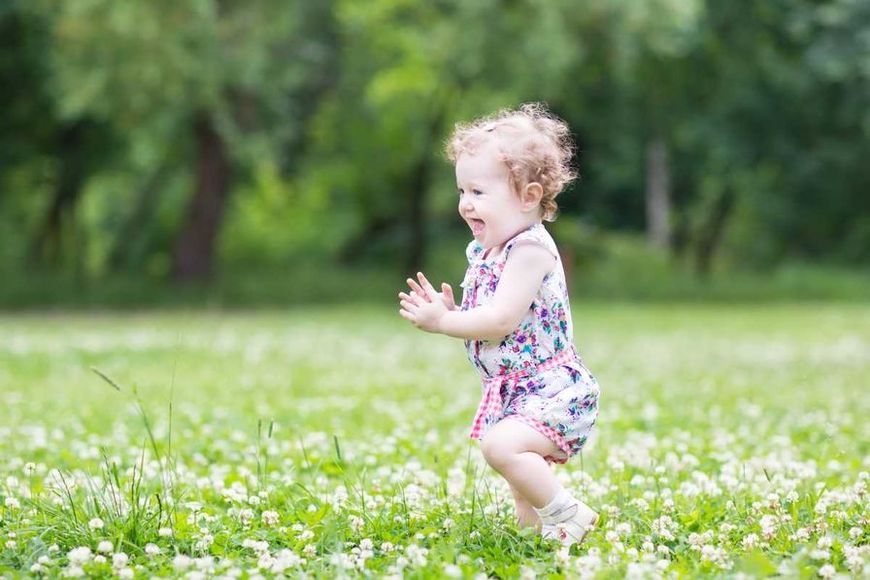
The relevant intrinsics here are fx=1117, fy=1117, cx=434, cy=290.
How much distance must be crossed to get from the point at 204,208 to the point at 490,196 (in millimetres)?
26747

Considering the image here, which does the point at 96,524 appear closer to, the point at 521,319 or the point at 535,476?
the point at 535,476

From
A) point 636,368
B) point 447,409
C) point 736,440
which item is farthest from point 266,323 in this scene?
point 736,440

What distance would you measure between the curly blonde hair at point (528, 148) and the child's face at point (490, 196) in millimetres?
34

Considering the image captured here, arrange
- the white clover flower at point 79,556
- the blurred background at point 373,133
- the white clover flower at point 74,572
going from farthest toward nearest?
the blurred background at point 373,133, the white clover flower at point 79,556, the white clover flower at point 74,572

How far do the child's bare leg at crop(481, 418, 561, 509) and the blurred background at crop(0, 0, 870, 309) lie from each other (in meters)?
20.3

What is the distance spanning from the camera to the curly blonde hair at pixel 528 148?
185 inches

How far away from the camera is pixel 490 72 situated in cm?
2930

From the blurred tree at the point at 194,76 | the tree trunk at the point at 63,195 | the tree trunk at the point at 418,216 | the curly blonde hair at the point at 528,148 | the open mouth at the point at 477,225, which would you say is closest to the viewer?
the curly blonde hair at the point at 528,148

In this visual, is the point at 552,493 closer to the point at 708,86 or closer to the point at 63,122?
the point at 63,122

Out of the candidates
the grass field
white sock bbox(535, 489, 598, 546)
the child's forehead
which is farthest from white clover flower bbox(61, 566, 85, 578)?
the child's forehead

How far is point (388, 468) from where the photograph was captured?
6348mm

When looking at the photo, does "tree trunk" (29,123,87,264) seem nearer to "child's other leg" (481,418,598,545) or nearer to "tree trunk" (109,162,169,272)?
"tree trunk" (109,162,169,272)

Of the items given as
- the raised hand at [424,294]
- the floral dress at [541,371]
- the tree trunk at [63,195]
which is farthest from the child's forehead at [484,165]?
the tree trunk at [63,195]

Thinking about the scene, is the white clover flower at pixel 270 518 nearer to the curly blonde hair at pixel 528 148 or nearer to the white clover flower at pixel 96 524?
the white clover flower at pixel 96 524
